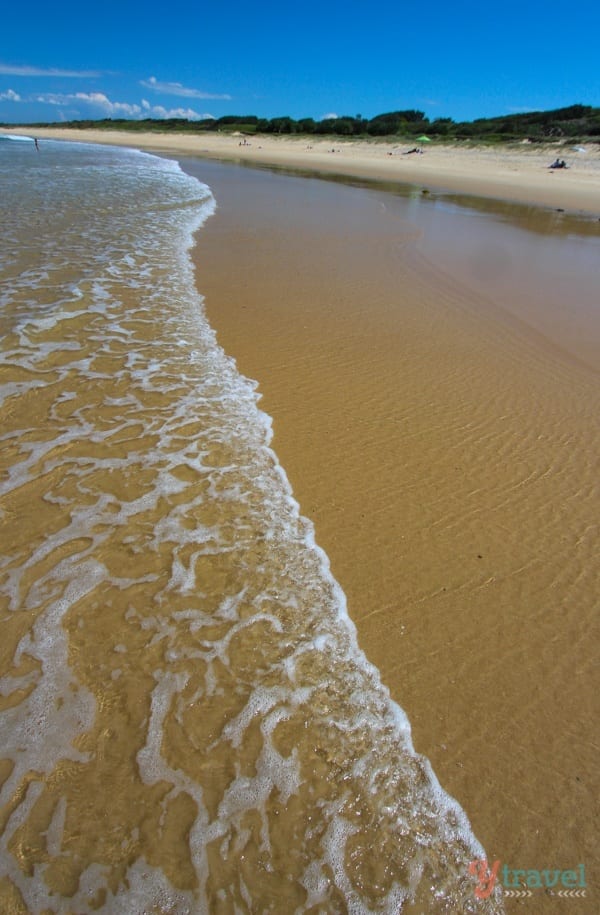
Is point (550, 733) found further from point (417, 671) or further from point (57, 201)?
point (57, 201)

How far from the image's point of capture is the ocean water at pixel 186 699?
69.4 inches

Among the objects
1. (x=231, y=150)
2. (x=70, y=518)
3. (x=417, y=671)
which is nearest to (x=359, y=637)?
(x=417, y=671)

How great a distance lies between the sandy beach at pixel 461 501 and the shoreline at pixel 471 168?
17.6 meters

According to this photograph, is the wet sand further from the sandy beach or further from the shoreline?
the shoreline

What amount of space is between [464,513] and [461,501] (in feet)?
0.43

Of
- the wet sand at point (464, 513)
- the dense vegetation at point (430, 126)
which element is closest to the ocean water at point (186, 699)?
the wet sand at point (464, 513)

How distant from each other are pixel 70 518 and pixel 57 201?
15275mm

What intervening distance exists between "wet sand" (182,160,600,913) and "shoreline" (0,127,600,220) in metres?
18.3

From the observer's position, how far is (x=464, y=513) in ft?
11.1

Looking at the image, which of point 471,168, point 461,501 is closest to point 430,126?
point 471,168

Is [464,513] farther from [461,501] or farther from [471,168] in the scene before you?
[471,168]

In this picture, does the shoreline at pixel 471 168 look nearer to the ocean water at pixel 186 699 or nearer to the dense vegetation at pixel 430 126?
the dense vegetation at pixel 430 126

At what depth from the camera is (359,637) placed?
101 inches

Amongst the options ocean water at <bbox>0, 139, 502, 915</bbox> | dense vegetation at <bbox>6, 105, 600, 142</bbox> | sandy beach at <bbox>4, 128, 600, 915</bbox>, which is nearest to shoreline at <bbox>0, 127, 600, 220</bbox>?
dense vegetation at <bbox>6, 105, 600, 142</bbox>
